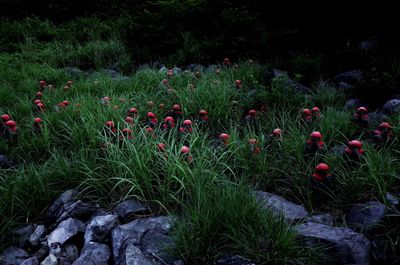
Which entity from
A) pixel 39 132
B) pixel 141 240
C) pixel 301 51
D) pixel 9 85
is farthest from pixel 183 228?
pixel 301 51

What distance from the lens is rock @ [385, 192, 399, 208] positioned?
2.89 meters

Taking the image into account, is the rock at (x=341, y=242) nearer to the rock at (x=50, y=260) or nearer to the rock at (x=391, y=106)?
the rock at (x=50, y=260)

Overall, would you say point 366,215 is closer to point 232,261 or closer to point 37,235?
point 232,261

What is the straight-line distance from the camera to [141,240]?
2658 mm

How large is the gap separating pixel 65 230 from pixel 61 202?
13.0 inches

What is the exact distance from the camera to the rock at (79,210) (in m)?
2.95

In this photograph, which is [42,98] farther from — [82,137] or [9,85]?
[82,137]

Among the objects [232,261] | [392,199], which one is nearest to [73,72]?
[232,261]

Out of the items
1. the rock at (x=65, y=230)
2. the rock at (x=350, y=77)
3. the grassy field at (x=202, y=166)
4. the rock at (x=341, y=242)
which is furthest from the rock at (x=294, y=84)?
the rock at (x=65, y=230)

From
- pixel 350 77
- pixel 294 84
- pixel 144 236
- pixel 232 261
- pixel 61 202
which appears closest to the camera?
A: pixel 232 261

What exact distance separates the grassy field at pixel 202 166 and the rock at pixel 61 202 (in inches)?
3.4

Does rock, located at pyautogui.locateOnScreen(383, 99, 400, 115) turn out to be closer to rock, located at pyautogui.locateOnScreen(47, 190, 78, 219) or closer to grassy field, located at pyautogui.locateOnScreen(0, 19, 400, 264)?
grassy field, located at pyautogui.locateOnScreen(0, 19, 400, 264)

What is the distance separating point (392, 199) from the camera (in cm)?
293

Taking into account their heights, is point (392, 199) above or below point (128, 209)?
below
